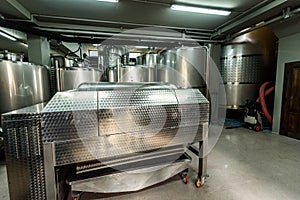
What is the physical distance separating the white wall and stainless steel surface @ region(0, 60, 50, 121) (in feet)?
19.7

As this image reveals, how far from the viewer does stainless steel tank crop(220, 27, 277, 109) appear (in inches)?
198

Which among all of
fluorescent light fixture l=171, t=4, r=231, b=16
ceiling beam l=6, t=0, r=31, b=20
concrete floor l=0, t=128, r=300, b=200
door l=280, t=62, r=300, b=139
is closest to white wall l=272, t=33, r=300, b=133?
door l=280, t=62, r=300, b=139

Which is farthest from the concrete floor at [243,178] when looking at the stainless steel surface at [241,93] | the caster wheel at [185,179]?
the stainless steel surface at [241,93]

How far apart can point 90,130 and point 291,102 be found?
4.67 meters

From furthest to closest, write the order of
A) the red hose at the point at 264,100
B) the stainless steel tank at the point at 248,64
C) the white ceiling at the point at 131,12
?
Result: the stainless steel tank at the point at 248,64 < the red hose at the point at 264,100 < the white ceiling at the point at 131,12

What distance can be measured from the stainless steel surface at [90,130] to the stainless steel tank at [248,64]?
3790 millimetres

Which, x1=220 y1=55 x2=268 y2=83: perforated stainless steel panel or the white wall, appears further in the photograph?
x1=220 y1=55 x2=268 y2=83: perforated stainless steel panel

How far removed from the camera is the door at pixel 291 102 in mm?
3729

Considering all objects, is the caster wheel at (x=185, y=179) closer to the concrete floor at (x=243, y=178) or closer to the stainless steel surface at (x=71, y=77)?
the concrete floor at (x=243, y=178)

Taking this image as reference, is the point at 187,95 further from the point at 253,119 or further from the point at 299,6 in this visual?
the point at 253,119

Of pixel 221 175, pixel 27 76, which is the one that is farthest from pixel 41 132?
pixel 27 76

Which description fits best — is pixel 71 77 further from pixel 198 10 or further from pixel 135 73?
pixel 198 10

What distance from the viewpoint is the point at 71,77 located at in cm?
435

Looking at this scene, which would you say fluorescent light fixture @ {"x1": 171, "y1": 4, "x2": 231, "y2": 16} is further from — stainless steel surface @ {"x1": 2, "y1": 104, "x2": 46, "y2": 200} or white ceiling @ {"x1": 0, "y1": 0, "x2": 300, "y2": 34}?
stainless steel surface @ {"x1": 2, "y1": 104, "x2": 46, "y2": 200}
